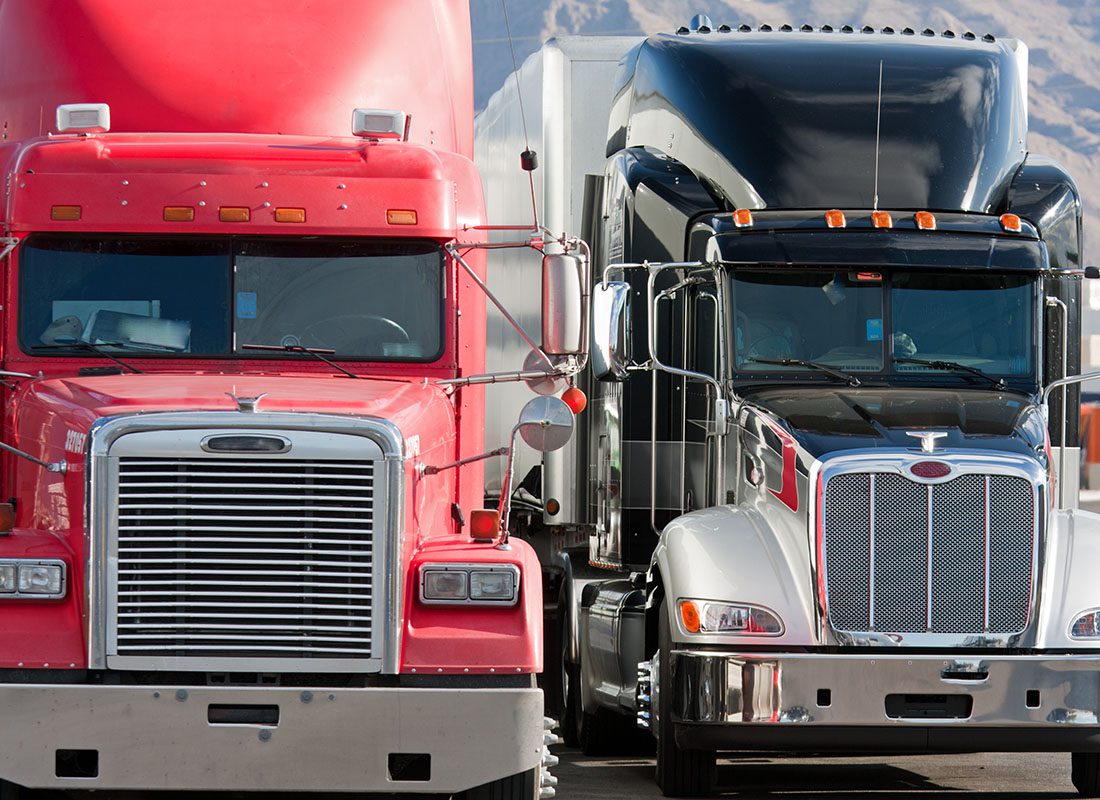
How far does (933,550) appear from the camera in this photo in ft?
34.4

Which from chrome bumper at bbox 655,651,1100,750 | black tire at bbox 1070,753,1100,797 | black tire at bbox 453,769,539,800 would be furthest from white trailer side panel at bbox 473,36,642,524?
black tire at bbox 453,769,539,800

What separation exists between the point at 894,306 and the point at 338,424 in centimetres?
460

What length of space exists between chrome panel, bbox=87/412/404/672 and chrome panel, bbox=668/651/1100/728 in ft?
9.38

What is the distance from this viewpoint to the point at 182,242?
31.1 ft

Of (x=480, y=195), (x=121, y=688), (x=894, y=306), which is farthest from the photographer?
(x=894, y=306)

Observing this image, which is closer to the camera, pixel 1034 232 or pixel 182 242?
pixel 182 242

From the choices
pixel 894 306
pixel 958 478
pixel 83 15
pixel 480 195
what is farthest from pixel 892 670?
pixel 83 15

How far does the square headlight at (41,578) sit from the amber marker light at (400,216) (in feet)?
7.96

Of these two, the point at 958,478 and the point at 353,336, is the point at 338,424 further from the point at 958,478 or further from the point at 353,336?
the point at 958,478

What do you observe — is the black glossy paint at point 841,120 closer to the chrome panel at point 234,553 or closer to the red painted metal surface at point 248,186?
the red painted metal surface at point 248,186

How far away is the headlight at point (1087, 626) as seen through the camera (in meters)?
10.4

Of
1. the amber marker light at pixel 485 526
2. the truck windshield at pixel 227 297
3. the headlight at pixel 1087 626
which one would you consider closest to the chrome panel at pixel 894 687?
the headlight at pixel 1087 626

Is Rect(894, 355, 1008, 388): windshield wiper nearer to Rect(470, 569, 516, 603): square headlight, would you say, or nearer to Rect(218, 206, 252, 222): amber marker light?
Rect(218, 206, 252, 222): amber marker light

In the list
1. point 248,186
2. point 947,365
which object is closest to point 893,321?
point 947,365
